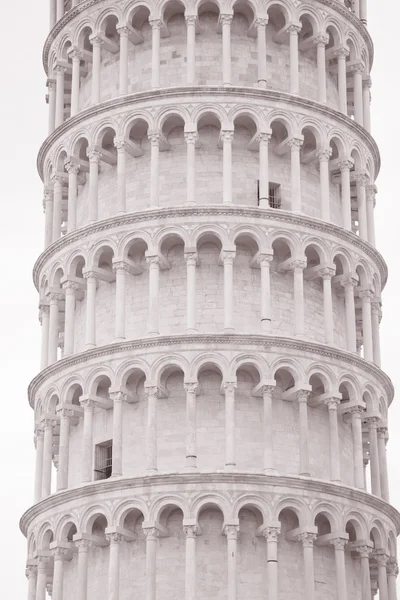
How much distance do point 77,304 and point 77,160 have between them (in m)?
4.12

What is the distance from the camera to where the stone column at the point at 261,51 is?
143 feet

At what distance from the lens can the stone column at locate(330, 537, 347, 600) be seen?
38.9 metres

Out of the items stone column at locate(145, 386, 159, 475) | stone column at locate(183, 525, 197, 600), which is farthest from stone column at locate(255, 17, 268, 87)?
stone column at locate(183, 525, 197, 600)

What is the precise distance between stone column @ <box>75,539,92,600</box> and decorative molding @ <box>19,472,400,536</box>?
111cm

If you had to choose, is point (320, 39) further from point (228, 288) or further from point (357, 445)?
point (357, 445)

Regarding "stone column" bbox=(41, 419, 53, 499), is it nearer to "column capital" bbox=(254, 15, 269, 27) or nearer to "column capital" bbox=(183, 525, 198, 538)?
"column capital" bbox=(183, 525, 198, 538)

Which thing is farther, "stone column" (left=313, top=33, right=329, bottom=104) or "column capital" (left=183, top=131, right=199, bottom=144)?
"stone column" (left=313, top=33, right=329, bottom=104)

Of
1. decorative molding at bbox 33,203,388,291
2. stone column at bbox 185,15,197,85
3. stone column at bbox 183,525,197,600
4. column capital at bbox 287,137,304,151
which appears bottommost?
stone column at bbox 183,525,197,600

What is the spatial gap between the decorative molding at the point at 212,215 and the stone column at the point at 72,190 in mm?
676

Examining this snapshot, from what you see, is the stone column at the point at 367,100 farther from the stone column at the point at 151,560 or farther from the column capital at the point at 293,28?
the stone column at the point at 151,560

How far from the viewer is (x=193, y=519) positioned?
3819 cm

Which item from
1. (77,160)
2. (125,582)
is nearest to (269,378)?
(125,582)

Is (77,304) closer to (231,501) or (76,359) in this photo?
(76,359)

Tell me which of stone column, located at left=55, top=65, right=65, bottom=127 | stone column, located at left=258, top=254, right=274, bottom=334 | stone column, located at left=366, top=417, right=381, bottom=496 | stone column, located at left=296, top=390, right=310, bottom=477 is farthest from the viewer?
stone column, located at left=55, top=65, right=65, bottom=127
